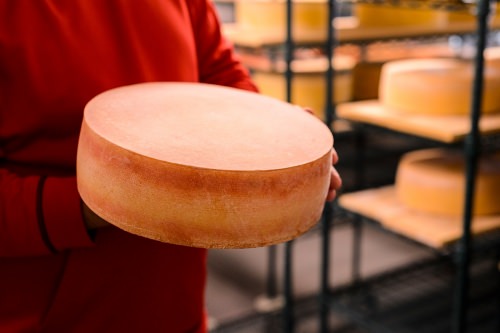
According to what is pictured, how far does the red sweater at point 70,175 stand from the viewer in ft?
2.83

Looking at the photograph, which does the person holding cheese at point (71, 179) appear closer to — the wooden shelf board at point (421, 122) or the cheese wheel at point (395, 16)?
the wooden shelf board at point (421, 122)

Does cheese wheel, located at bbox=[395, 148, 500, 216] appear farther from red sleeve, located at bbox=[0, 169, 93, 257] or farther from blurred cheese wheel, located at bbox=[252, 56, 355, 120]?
red sleeve, located at bbox=[0, 169, 93, 257]

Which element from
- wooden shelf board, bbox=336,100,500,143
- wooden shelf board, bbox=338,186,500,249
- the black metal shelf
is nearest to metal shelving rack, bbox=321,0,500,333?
the black metal shelf

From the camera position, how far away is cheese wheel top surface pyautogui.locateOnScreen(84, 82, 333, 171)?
75cm

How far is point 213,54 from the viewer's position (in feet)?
3.83

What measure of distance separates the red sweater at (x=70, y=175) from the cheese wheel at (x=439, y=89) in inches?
43.5

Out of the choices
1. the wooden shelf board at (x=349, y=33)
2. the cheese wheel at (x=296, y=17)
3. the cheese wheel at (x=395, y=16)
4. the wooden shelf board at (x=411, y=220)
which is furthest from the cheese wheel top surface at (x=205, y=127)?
the cheese wheel at (x=395, y=16)

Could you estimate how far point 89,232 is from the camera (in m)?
0.88

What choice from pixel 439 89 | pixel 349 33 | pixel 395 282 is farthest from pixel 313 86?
pixel 395 282

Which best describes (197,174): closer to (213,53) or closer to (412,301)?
(213,53)

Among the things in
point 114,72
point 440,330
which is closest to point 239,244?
point 114,72

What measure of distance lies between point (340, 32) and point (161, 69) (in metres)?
1.66

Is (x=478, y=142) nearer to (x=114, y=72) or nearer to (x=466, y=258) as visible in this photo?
(x=466, y=258)

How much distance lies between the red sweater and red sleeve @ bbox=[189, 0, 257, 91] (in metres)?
0.08
